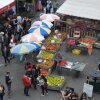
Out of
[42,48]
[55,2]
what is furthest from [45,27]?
[55,2]

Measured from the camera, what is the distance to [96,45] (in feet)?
81.7

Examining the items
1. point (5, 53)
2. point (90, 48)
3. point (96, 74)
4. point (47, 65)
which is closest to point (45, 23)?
point (90, 48)

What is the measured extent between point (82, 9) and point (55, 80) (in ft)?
26.1

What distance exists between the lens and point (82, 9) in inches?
1041

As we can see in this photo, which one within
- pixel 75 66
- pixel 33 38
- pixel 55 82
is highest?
pixel 33 38

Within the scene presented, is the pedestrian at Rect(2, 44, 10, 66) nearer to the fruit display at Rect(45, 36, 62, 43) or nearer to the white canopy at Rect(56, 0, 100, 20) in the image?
the fruit display at Rect(45, 36, 62, 43)

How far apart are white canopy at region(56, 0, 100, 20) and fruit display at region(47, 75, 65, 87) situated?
6.72 m

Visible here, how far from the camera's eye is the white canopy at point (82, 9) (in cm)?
2581

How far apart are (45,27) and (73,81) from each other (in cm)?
523

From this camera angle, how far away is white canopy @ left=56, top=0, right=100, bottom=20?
25812mm

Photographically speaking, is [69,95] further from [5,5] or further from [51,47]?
[5,5]

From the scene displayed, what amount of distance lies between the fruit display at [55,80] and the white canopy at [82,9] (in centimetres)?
672

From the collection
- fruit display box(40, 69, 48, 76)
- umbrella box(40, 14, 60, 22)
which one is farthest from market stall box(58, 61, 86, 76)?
umbrella box(40, 14, 60, 22)

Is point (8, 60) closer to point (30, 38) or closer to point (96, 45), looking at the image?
point (30, 38)
